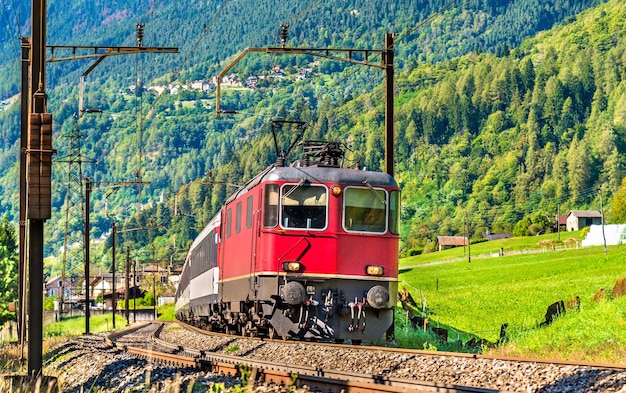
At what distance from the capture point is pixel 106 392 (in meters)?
12.4

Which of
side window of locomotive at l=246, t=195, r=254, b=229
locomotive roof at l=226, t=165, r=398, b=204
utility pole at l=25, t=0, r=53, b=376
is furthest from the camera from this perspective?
side window of locomotive at l=246, t=195, r=254, b=229

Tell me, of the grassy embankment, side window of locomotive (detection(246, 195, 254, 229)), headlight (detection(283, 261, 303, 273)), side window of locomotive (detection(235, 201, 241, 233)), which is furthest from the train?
side window of locomotive (detection(235, 201, 241, 233))

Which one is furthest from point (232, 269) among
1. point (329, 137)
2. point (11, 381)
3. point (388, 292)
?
point (329, 137)

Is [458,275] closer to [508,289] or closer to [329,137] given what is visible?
[508,289]

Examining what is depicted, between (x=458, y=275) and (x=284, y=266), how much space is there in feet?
198

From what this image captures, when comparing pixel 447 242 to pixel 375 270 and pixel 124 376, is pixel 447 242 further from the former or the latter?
pixel 124 376

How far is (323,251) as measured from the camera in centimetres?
2056

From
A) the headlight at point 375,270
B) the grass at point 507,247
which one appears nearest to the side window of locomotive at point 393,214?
the headlight at point 375,270

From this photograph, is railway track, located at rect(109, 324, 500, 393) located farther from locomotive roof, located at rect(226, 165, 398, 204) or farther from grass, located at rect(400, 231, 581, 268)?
grass, located at rect(400, 231, 581, 268)

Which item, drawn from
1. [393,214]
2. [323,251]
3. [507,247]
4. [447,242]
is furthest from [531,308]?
[447,242]

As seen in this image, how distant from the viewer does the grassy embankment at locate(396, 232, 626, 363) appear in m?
19.3

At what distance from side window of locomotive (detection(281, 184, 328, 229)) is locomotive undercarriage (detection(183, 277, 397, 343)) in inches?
45.5

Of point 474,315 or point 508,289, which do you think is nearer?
point 474,315

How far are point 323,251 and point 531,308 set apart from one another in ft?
67.8
